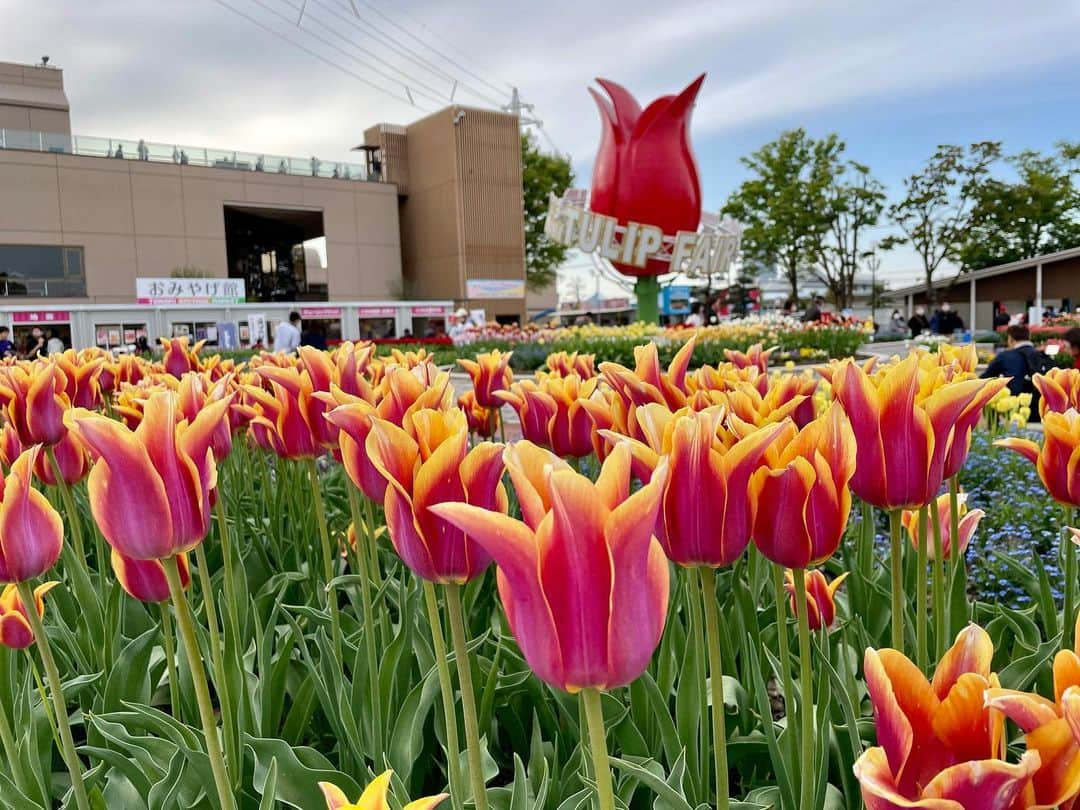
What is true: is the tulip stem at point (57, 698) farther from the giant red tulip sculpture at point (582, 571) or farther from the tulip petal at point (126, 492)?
the giant red tulip sculpture at point (582, 571)

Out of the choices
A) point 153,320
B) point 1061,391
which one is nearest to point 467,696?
point 1061,391

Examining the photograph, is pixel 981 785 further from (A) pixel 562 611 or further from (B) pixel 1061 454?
(B) pixel 1061 454

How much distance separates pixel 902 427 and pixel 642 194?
19395mm

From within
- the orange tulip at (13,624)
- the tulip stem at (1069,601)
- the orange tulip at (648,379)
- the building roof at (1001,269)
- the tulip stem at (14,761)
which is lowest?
the tulip stem at (14,761)

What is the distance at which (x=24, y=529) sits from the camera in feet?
4.33

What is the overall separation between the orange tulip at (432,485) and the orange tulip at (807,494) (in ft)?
1.14

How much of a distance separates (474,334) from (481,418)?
19334 millimetres

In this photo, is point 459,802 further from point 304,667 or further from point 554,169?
point 554,169

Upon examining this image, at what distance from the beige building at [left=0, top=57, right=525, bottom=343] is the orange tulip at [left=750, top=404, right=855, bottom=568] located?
111ft

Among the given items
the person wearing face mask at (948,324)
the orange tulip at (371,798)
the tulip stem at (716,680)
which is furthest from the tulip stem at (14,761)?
the person wearing face mask at (948,324)

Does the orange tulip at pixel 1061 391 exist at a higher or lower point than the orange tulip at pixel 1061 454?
higher

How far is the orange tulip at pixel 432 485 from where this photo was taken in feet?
3.22

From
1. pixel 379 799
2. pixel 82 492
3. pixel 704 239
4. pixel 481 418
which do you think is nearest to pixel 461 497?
pixel 379 799

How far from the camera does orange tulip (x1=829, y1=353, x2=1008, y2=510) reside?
1.18 meters
